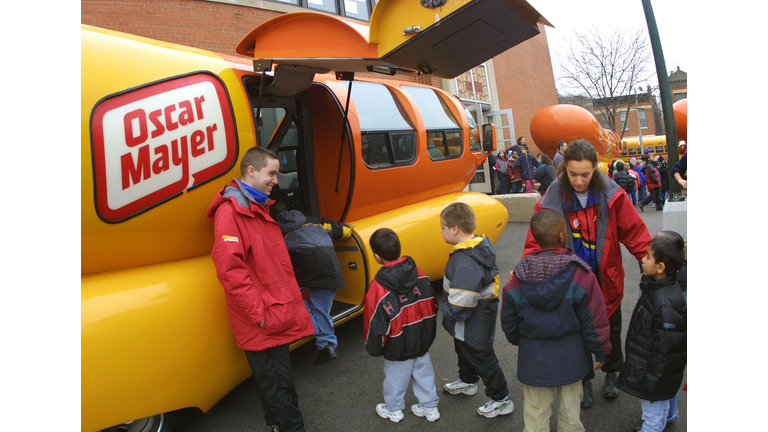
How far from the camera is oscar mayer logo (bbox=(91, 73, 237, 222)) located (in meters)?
2.64

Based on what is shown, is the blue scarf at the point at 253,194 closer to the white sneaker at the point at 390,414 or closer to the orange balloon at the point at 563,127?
the white sneaker at the point at 390,414

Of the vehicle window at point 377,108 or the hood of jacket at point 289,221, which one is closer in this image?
the hood of jacket at point 289,221

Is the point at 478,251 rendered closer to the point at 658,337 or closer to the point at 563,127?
the point at 658,337

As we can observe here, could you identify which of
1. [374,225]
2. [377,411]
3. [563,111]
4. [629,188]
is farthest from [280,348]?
[563,111]

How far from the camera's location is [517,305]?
258 centimetres

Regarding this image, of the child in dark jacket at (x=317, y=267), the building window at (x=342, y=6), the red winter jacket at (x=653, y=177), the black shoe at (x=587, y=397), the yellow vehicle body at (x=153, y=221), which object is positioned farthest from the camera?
the red winter jacket at (x=653, y=177)

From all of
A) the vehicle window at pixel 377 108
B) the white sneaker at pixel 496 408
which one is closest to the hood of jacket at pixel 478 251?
the white sneaker at pixel 496 408

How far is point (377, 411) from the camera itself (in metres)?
3.30

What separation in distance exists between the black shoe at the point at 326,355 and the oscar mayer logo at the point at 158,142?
1703 millimetres

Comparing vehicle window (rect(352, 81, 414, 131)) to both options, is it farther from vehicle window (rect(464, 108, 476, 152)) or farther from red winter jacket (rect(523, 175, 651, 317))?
red winter jacket (rect(523, 175, 651, 317))

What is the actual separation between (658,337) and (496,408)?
1.16 meters

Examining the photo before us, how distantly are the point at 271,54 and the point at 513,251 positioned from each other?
590 cm

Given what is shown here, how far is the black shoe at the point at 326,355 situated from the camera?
3910 mm

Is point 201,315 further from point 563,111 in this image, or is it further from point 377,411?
point 563,111
